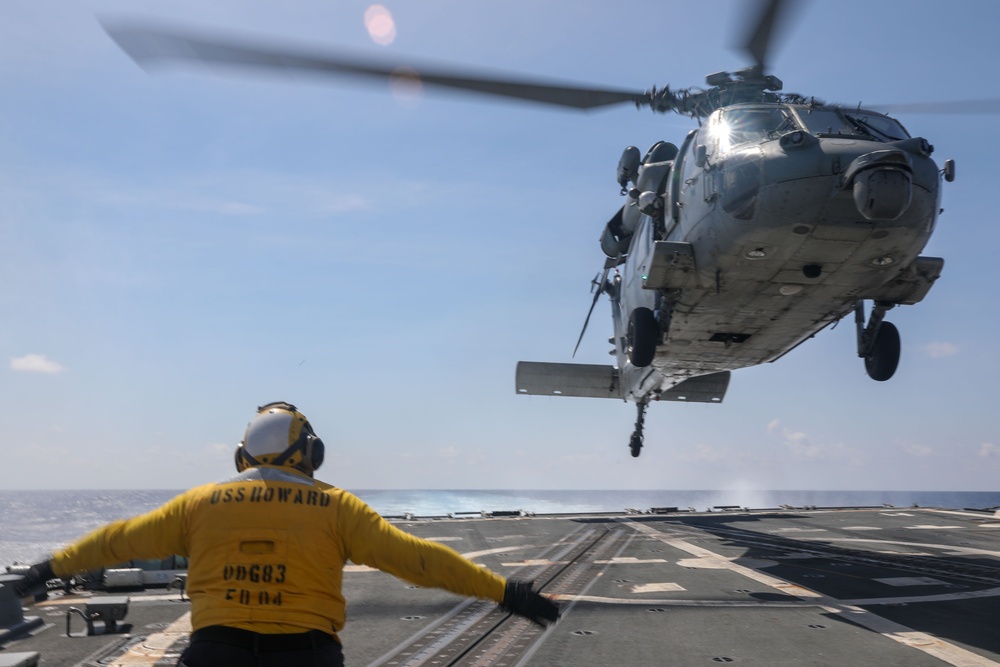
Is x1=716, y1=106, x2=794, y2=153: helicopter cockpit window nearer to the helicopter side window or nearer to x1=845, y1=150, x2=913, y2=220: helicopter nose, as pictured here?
the helicopter side window

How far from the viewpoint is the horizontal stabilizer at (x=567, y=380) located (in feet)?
83.5

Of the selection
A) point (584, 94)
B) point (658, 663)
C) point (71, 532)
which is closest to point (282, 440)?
point (658, 663)

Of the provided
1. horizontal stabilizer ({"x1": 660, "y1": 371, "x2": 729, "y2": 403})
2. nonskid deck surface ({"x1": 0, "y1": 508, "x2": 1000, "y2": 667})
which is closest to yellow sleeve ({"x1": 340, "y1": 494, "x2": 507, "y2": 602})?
nonskid deck surface ({"x1": 0, "y1": 508, "x2": 1000, "y2": 667})

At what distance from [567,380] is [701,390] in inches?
179

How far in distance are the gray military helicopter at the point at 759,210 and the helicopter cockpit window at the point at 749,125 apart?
3cm

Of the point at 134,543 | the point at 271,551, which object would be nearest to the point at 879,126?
the point at 271,551

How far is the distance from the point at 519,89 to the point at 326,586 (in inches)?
367

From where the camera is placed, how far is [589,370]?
25.7 metres

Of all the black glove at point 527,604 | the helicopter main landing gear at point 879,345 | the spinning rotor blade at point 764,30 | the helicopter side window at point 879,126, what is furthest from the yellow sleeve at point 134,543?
the helicopter main landing gear at point 879,345

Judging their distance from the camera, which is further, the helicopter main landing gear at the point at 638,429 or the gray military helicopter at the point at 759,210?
the helicopter main landing gear at the point at 638,429

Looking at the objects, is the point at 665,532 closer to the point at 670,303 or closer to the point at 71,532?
the point at 670,303

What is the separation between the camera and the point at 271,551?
124 inches

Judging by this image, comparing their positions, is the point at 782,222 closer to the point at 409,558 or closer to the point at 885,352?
the point at 885,352

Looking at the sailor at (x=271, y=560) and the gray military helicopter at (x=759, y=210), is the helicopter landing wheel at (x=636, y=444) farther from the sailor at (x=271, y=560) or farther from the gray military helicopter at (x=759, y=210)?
the sailor at (x=271, y=560)
